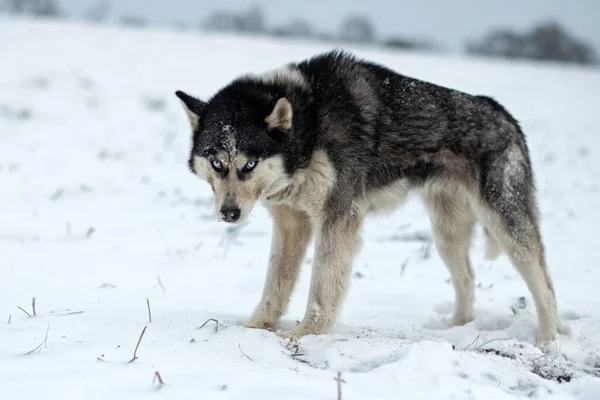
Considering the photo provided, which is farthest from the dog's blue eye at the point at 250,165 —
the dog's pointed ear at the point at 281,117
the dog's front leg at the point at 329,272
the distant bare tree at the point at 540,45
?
the distant bare tree at the point at 540,45

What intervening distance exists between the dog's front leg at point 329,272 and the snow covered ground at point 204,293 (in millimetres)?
239

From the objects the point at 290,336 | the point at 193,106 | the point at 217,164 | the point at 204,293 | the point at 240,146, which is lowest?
the point at 204,293

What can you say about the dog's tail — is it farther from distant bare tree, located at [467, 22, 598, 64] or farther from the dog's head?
distant bare tree, located at [467, 22, 598, 64]

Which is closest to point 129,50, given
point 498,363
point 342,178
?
point 342,178

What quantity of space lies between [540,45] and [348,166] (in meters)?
52.4

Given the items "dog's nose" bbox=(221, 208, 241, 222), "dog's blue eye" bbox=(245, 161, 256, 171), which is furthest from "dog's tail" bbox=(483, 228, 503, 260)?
"dog's nose" bbox=(221, 208, 241, 222)

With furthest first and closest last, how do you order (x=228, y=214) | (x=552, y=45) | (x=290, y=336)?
1. (x=552, y=45)
2. (x=290, y=336)
3. (x=228, y=214)

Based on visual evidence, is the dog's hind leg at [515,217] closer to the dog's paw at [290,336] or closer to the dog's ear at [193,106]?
the dog's paw at [290,336]

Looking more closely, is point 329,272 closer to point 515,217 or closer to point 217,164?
point 217,164

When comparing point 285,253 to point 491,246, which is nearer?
point 285,253

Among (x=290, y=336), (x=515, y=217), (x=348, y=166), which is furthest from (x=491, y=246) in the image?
(x=290, y=336)

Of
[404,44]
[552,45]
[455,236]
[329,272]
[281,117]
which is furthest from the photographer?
[552,45]

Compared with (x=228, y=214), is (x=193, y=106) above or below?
above

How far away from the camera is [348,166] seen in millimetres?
5219
